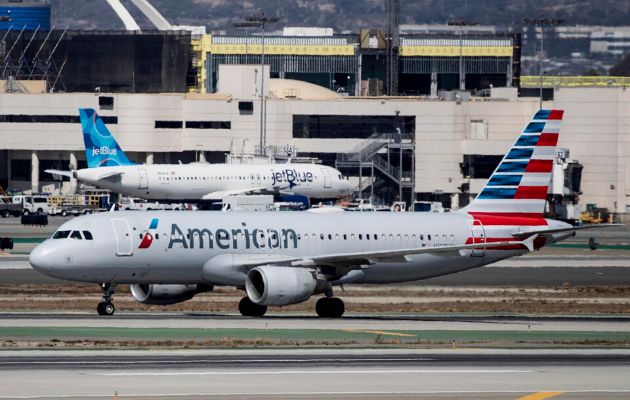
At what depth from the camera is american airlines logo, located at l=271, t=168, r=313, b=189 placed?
149 meters

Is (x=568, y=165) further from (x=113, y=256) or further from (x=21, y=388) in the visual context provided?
(x=21, y=388)

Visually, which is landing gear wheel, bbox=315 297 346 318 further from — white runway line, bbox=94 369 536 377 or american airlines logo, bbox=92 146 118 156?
american airlines logo, bbox=92 146 118 156

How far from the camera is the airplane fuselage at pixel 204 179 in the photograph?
150 metres

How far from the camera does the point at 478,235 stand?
2472 inches

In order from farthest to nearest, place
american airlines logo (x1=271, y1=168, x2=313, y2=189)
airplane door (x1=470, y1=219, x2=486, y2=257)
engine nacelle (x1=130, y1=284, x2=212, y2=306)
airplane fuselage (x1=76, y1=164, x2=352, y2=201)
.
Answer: airplane fuselage (x1=76, y1=164, x2=352, y2=201) < american airlines logo (x1=271, y1=168, x2=313, y2=189) < airplane door (x1=470, y1=219, x2=486, y2=257) < engine nacelle (x1=130, y1=284, x2=212, y2=306)

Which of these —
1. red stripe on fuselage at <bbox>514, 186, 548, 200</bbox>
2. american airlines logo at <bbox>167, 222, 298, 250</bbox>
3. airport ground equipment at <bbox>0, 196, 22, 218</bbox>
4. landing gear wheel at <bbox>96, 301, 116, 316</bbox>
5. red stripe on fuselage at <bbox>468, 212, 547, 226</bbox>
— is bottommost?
airport ground equipment at <bbox>0, 196, 22, 218</bbox>

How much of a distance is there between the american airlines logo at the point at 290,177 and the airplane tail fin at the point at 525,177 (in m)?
84.2

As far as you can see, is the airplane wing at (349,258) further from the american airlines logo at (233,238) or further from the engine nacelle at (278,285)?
the american airlines logo at (233,238)

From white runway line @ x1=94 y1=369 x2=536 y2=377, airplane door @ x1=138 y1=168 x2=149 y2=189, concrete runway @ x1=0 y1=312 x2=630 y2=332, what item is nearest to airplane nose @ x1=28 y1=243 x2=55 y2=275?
concrete runway @ x1=0 y1=312 x2=630 y2=332

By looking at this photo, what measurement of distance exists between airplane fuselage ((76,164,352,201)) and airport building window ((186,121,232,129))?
31182 millimetres

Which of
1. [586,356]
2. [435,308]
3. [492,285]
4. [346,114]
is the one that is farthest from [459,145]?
[586,356]

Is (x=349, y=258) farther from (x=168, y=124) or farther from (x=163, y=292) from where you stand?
(x=168, y=124)

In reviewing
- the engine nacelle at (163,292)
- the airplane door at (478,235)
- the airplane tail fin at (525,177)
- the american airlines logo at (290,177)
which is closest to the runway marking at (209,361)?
the engine nacelle at (163,292)

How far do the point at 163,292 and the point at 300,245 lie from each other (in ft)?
17.6
